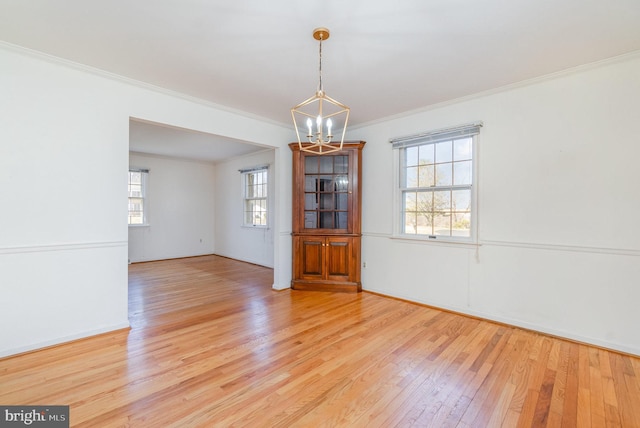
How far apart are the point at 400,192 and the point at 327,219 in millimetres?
1180

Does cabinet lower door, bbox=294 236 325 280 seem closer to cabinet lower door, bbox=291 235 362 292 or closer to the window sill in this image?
cabinet lower door, bbox=291 235 362 292

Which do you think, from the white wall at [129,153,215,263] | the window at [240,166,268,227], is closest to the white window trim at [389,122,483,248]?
the window at [240,166,268,227]

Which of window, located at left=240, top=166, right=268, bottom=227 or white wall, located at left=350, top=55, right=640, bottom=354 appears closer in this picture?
white wall, located at left=350, top=55, right=640, bottom=354

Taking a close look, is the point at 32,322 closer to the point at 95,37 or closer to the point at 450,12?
the point at 95,37

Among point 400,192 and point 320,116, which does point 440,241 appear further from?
point 320,116

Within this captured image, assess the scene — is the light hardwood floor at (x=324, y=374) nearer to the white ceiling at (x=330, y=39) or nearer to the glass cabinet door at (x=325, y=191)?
the glass cabinet door at (x=325, y=191)

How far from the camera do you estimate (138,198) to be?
22.3 feet

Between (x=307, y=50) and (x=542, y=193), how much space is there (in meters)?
2.73

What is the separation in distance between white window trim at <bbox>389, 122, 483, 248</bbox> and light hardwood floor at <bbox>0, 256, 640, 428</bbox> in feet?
3.04

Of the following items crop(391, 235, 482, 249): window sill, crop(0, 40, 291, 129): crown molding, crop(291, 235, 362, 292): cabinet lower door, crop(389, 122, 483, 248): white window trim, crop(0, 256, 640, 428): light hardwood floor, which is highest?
crop(0, 40, 291, 129): crown molding

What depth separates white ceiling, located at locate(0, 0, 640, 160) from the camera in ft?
6.34

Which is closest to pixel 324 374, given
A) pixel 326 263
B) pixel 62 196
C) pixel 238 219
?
pixel 326 263

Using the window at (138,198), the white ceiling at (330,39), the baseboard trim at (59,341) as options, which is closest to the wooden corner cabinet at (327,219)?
the white ceiling at (330,39)

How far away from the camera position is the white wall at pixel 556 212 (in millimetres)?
2553
